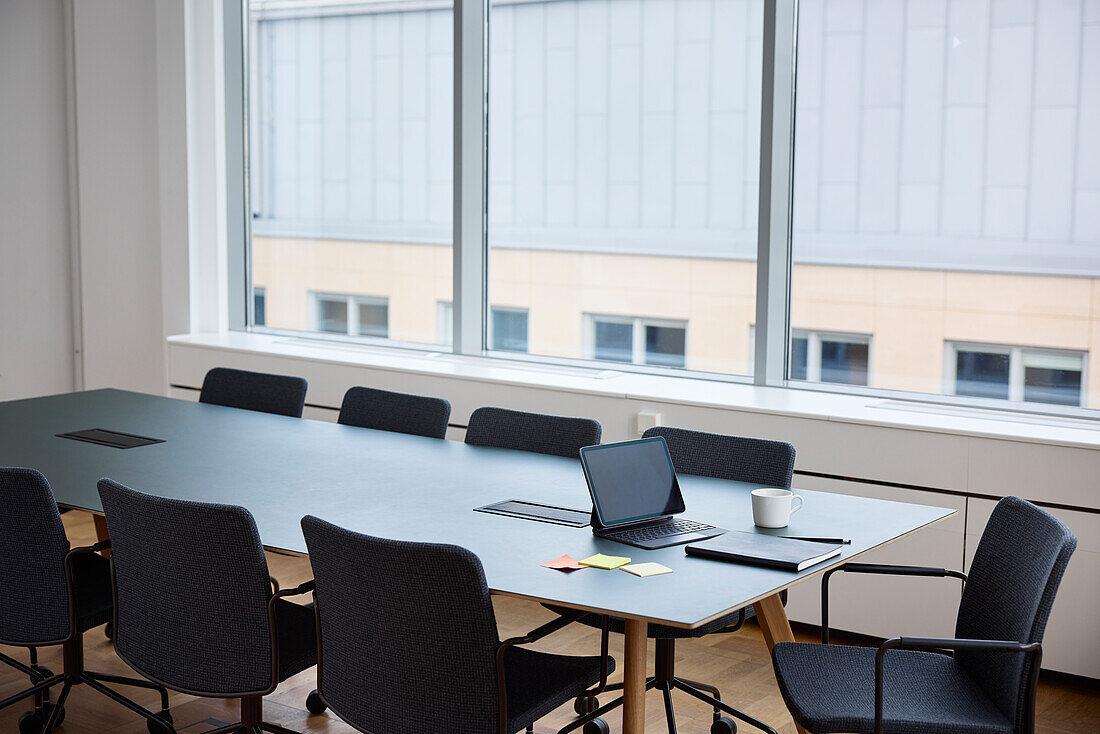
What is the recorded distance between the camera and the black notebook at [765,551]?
9.12ft

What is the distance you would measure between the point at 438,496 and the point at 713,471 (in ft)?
3.16

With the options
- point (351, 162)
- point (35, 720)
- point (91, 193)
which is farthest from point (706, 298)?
point (91, 193)

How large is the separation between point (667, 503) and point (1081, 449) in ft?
5.88

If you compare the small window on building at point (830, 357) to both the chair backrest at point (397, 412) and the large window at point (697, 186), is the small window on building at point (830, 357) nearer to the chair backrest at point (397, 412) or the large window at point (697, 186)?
the large window at point (697, 186)

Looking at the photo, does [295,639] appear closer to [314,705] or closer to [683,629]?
[314,705]

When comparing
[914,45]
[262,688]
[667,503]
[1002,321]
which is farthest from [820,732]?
[914,45]

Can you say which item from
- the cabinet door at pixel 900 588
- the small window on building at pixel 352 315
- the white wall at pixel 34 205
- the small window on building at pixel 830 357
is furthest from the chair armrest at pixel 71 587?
the white wall at pixel 34 205

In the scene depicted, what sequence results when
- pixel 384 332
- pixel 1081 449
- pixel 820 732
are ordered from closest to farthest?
pixel 820 732 → pixel 1081 449 → pixel 384 332

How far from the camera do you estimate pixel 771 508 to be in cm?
312

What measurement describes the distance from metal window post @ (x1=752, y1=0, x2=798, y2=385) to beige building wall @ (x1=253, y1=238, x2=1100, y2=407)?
0.32 ft

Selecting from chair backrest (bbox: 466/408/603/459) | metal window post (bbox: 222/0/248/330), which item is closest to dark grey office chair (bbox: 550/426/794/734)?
chair backrest (bbox: 466/408/603/459)

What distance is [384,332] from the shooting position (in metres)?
6.79

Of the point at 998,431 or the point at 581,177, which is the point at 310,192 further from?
the point at 998,431

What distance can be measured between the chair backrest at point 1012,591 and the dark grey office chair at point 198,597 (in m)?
1.70
